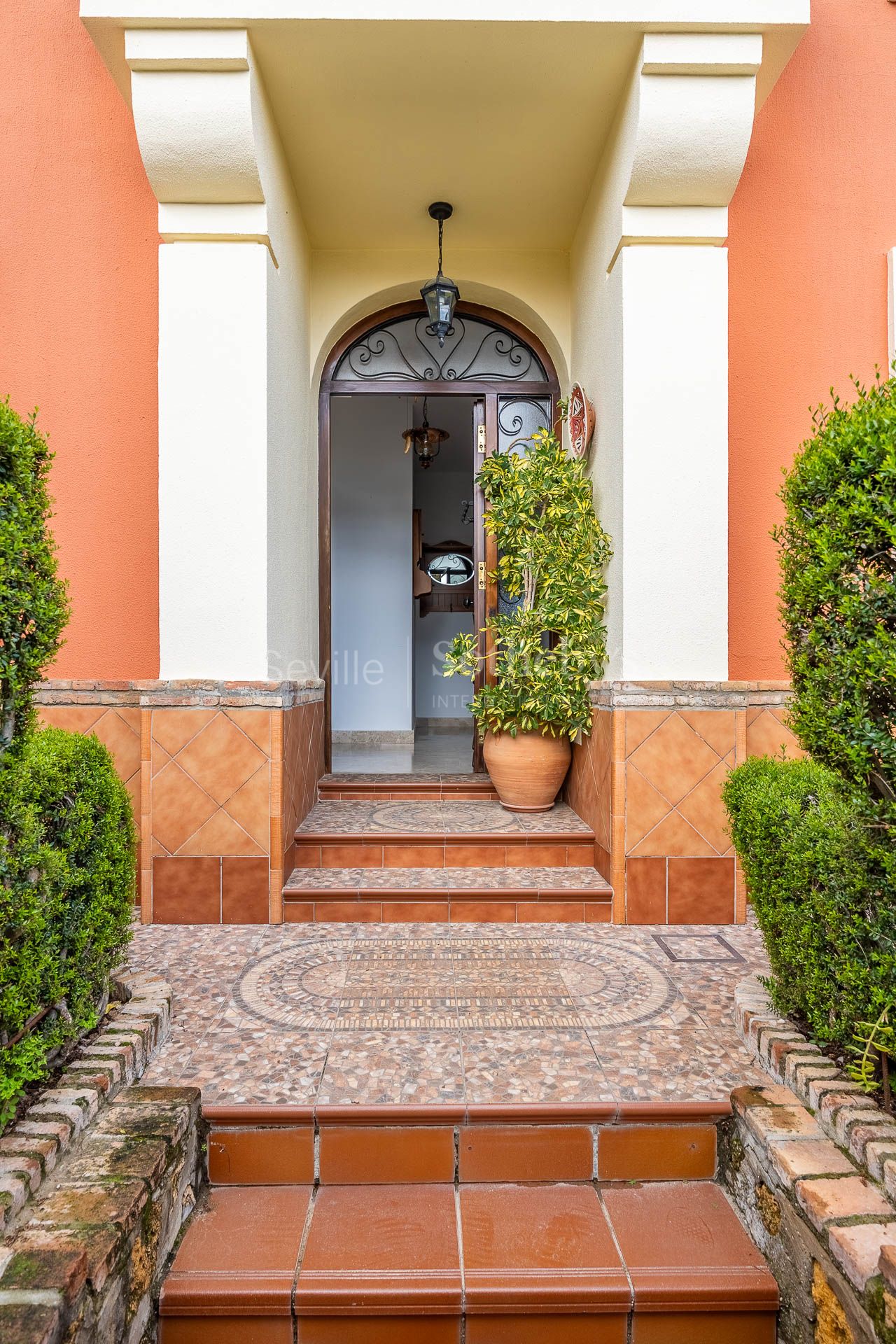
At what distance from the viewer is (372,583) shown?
694cm

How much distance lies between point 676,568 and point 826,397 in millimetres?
1256

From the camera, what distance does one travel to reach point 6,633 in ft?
5.13

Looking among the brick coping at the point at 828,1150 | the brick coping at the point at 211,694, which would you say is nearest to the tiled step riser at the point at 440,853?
the brick coping at the point at 211,694

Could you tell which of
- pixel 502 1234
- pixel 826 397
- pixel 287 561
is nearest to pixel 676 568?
pixel 826 397

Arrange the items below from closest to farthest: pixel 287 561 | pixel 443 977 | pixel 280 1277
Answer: pixel 280 1277 → pixel 443 977 → pixel 287 561

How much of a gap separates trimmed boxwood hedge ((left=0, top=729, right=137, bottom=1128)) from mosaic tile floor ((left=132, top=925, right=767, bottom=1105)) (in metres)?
0.34

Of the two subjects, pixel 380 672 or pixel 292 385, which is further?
pixel 380 672

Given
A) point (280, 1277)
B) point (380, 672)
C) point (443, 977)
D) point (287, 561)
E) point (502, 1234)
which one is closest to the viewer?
point (280, 1277)

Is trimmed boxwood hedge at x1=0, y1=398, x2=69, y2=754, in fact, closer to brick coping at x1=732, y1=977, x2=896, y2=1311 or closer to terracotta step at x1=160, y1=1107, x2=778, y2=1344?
terracotta step at x1=160, y1=1107, x2=778, y2=1344

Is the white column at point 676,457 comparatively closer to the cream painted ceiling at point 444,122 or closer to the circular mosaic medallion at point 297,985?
the cream painted ceiling at point 444,122

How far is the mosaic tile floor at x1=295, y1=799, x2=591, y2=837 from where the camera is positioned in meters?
3.59

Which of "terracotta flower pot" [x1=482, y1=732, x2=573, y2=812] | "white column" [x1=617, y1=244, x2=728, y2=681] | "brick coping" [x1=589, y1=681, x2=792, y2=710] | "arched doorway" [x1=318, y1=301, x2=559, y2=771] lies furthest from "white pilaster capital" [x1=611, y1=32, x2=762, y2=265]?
"terracotta flower pot" [x1=482, y1=732, x2=573, y2=812]

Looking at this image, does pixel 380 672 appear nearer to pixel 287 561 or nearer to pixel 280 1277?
pixel 287 561

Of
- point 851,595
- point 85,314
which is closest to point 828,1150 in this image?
point 851,595
